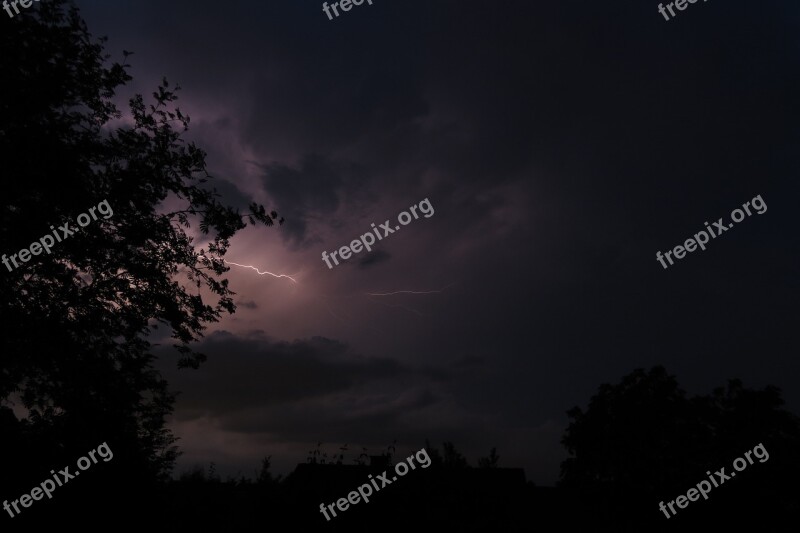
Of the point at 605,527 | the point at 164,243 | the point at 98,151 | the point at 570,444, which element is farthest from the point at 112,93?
the point at 570,444

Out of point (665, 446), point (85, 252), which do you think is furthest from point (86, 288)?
point (665, 446)

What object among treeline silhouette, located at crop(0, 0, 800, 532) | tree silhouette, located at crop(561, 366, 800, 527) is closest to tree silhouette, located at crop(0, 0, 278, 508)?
treeline silhouette, located at crop(0, 0, 800, 532)

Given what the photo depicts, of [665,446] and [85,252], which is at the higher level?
[85,252]

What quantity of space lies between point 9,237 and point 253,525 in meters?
12.9

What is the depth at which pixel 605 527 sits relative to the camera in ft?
85.9

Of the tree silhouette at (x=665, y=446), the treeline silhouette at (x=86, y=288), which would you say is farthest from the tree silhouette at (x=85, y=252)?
the tree silhouette at (x=665, y=446)

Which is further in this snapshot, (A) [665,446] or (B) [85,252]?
(A) [665,446]

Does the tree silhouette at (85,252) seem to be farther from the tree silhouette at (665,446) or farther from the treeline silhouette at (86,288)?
the tree silhouette at (665,446)

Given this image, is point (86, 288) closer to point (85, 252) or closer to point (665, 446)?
point (85, 252)

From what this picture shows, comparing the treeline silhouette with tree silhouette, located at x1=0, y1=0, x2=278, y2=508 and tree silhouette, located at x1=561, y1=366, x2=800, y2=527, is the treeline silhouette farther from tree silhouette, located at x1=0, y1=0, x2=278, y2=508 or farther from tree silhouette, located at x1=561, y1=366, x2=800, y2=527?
tree silhouette, located at x1=561, y1=366, x2=800, y2=527

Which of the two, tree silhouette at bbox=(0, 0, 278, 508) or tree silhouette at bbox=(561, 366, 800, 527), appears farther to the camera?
tree silhouette at bbox=(561, 366, 800, 527)

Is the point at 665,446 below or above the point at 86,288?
below

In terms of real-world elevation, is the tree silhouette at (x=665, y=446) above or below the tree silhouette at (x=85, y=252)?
below

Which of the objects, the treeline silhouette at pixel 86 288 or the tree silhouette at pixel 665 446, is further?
the tree silhouette at pixel 665 446
